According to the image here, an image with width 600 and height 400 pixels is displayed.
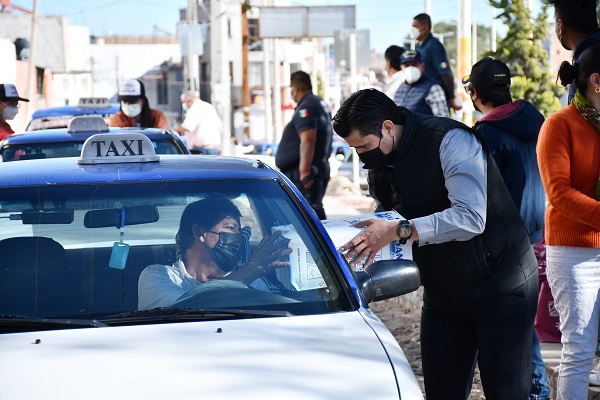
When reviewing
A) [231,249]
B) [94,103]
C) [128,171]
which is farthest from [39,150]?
[94,103]

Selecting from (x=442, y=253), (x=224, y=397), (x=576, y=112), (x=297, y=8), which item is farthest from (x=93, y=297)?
(x=297, y=8)

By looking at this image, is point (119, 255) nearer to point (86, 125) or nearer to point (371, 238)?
point (371, 238)

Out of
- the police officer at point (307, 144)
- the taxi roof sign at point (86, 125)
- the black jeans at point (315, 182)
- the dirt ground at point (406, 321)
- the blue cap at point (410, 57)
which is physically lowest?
the dirt ground at point (406, 321)

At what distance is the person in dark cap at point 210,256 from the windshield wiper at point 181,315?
84 millimetres

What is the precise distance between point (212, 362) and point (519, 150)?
274 centimetres

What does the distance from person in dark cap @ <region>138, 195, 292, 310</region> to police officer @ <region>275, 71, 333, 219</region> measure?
253 inches

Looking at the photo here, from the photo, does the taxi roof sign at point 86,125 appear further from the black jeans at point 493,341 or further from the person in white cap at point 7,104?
the black jeans at point 493,341

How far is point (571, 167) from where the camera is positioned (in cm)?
484

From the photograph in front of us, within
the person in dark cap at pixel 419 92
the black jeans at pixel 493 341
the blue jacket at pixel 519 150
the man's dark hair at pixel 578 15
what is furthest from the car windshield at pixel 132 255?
the person in dark cap at pixel 419 92

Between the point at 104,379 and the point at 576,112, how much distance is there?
2597 mm

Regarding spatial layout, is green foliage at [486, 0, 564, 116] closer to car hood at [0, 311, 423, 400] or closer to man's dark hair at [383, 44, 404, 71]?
man's dark hair at [383, 44, 404, 71]

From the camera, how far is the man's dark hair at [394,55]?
1060 centimetres

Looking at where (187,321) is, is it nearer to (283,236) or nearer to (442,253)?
(283,236)

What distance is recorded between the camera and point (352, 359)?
3322 mm
